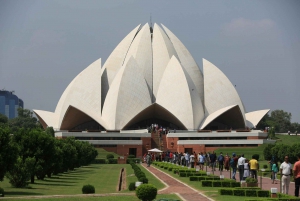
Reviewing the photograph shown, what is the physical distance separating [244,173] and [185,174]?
4205 mm

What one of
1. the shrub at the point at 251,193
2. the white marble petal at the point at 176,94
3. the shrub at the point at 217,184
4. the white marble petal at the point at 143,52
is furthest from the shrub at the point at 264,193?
the white marble petal at the point at 143,52

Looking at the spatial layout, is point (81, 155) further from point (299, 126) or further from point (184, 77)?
point (299, 126)

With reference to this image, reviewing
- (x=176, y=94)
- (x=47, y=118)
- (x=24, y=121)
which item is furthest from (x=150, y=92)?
(x=24, y=121)

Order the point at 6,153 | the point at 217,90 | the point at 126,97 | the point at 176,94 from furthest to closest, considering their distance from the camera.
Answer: the point at 217,90
the point at 176,94
the point at 126,97
the point at 6,153

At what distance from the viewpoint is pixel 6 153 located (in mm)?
16359

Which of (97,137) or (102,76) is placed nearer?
(97,137)

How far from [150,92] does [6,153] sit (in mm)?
40787

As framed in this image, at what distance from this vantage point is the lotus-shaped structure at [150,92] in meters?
54.0

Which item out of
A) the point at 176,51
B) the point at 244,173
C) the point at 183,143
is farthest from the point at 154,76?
the point at 244,173

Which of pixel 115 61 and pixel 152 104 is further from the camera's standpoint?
pixel 115 61

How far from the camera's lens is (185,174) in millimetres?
22766

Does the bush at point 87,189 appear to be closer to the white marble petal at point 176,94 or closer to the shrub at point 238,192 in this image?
the shrub at point 238,192

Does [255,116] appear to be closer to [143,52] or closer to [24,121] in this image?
Result: [143,52]

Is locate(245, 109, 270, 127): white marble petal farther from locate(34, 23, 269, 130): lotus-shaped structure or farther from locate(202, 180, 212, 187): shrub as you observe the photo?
locate(202, 180, 212, 187): shrub
